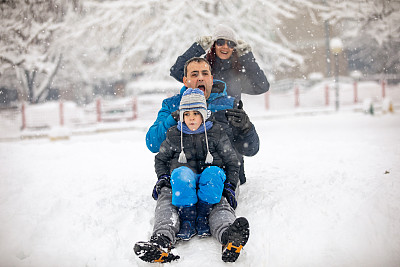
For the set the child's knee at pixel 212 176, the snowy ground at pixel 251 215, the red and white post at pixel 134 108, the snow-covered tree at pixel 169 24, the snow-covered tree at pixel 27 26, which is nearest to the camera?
the snowy ground at pixel 251 215

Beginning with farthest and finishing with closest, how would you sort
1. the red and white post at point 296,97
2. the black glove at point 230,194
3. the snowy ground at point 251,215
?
1. the red and white post at point 296,97
2. the black glove at point 230,194
3. the snowy ground at point 251,215

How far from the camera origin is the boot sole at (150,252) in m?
1.86

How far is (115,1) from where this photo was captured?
10523mm

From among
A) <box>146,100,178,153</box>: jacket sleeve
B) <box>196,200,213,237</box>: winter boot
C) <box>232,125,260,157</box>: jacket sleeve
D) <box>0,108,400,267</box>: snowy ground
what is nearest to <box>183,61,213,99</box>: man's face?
<box>146,100,178,153</box>: jacket sleeve

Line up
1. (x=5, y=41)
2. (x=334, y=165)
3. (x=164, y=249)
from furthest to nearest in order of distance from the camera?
(x=5, y=41) < (x=334, y=165) < (x=164, y=249)

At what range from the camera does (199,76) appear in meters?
2.78

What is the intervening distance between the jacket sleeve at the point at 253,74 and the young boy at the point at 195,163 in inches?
35.6

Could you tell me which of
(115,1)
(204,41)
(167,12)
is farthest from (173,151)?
(115,1)

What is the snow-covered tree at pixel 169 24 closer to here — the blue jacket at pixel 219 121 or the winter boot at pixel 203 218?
the blue jacket at pixel 219 121

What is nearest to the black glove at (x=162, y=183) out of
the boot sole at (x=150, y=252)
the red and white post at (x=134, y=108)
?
the boot sole at (x=150, y=252)

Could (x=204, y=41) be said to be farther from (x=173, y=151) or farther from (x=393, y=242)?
(x=393, y=242)

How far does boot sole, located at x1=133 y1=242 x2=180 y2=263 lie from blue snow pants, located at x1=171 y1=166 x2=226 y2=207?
17.2 inches

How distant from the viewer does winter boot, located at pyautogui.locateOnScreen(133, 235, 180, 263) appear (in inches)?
73.2

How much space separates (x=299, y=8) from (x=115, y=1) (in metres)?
6.81
